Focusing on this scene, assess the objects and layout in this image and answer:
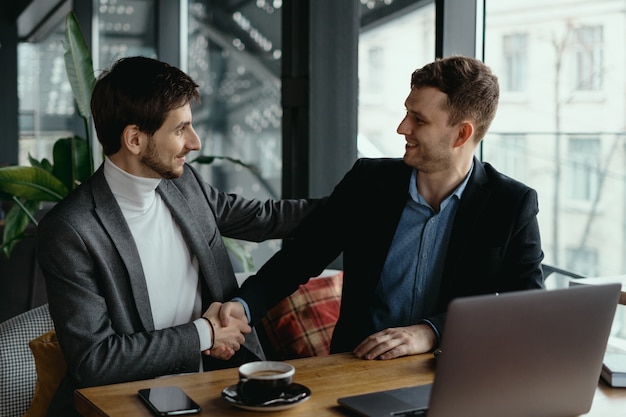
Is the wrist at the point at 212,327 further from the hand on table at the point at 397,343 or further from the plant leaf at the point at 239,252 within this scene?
the plant leaf at the point at 239,252

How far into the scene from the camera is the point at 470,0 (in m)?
3.36

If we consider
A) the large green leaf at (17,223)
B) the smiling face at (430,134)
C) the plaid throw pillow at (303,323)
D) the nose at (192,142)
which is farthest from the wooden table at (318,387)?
the large green leaf at (17,223)

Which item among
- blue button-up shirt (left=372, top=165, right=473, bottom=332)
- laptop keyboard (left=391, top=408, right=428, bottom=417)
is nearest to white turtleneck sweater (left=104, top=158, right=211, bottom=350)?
blue button-up shirt (left=372, top=165, right=473, bottom=332)

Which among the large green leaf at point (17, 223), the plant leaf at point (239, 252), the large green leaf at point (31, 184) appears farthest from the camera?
the plant leaf at point (239, 252)

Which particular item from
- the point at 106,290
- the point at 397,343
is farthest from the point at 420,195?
the point at 106,290

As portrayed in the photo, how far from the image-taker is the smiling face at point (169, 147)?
2.20 metres

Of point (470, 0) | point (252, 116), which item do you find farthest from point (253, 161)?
point (470, 0)

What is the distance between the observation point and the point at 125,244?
2.12 metres

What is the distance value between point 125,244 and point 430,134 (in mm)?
872

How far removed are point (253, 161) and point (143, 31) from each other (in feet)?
7.12

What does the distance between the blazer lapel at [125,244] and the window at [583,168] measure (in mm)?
2522

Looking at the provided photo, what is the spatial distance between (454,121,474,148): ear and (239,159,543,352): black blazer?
0.28 ft

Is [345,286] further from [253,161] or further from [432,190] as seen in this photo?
[253,161]

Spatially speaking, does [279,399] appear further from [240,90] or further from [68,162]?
[240,90]
